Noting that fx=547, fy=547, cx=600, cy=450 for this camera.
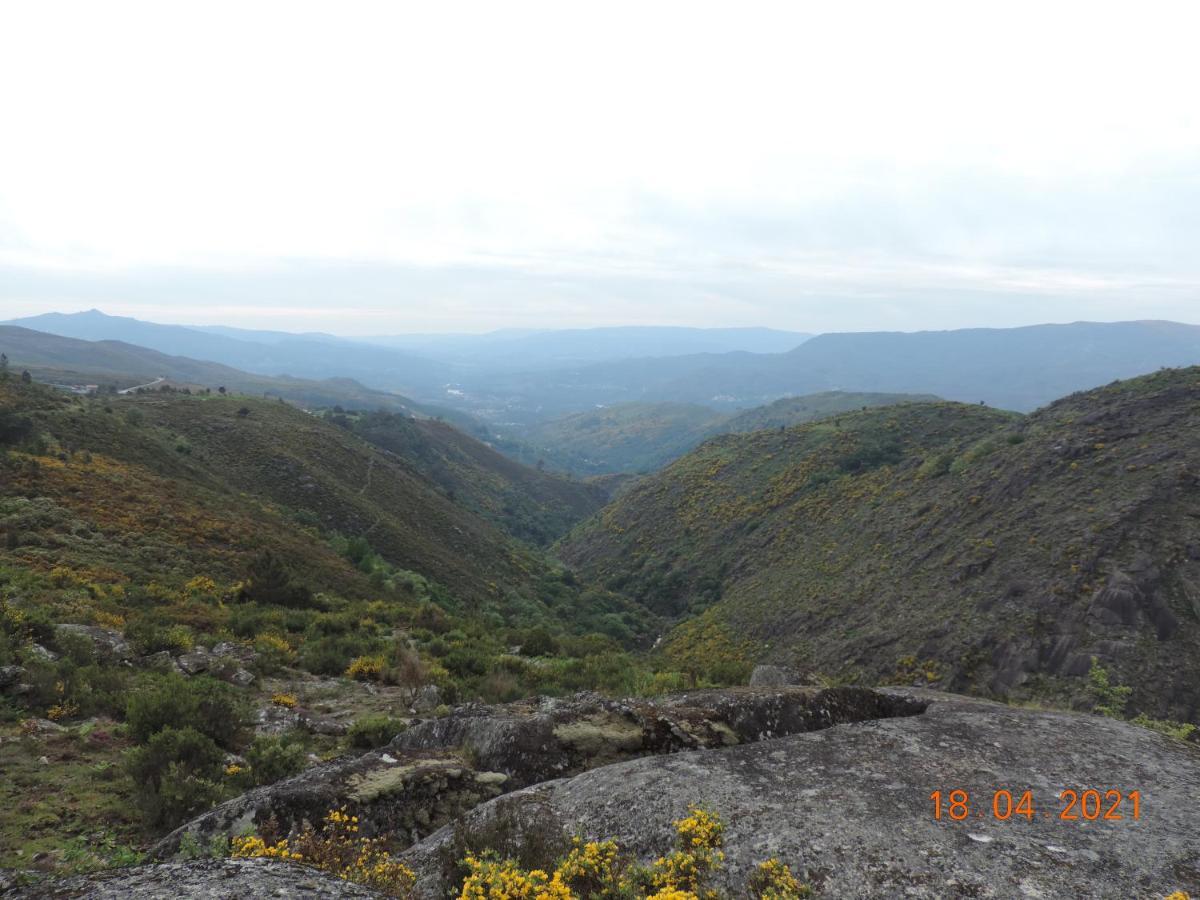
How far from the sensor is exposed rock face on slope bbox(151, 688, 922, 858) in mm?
5559

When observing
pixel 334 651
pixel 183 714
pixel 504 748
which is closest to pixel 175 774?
pixel 183 714

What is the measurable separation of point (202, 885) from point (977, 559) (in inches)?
1199

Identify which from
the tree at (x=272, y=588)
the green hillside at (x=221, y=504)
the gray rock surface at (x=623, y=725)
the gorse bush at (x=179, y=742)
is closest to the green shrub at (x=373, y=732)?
the gray rock surface at (x=623, y=725)

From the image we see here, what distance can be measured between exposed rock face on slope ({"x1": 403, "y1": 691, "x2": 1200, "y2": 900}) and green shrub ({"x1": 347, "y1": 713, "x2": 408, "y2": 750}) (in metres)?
4.00

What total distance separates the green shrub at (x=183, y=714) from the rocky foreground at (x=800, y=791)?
2974mm

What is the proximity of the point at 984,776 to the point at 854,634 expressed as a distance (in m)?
22.8

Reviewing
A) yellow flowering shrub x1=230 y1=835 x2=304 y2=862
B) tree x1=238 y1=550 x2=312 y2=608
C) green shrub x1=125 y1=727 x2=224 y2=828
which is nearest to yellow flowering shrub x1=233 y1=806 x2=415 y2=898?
yellow flowering shrub x1=230 y1=835 x2=304 y2=862

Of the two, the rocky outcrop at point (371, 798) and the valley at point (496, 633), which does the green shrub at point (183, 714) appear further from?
the rocky outcrop at point (371, 798)

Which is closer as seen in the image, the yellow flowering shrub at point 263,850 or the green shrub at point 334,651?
the yellow flowering shrub at point 263,850

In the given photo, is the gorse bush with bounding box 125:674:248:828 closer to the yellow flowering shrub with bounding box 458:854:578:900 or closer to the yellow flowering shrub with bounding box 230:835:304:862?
the yellow flowering shrub with bounding box 230:835:304:862

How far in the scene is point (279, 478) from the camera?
39219 millimetres

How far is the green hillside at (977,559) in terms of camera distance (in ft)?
60.7

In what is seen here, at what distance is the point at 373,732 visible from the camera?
29.4 feet

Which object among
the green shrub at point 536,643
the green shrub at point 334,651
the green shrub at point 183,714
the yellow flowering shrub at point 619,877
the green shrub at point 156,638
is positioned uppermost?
the yellow flowering shrub at point 619,877
